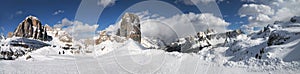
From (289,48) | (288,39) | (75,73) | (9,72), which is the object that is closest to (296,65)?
(289,48)

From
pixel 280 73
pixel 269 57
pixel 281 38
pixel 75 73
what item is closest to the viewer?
pixel 280 73

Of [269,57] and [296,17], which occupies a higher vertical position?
[296,17]

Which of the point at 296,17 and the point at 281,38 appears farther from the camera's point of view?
the point at 296,17

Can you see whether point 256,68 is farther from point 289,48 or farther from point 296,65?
point 289,48

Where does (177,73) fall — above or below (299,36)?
below

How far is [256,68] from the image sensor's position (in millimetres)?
24391

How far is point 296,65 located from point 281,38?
15.4 m

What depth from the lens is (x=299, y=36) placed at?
33.1 metres

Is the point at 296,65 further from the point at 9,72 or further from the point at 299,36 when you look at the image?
the point at 9,72

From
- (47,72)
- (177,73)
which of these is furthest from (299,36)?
(47,72)

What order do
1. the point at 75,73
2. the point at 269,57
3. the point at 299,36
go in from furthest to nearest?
the point at 299,36
the point at 269,57
the point at 75,73

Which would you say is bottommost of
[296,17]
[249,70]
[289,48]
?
[249,70]

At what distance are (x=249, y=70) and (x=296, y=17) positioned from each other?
119 feet

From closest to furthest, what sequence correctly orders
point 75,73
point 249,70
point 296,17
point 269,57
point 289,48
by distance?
point 75,73 → point 249,70 → point 269,57 → point 289,48 → point 296,17
